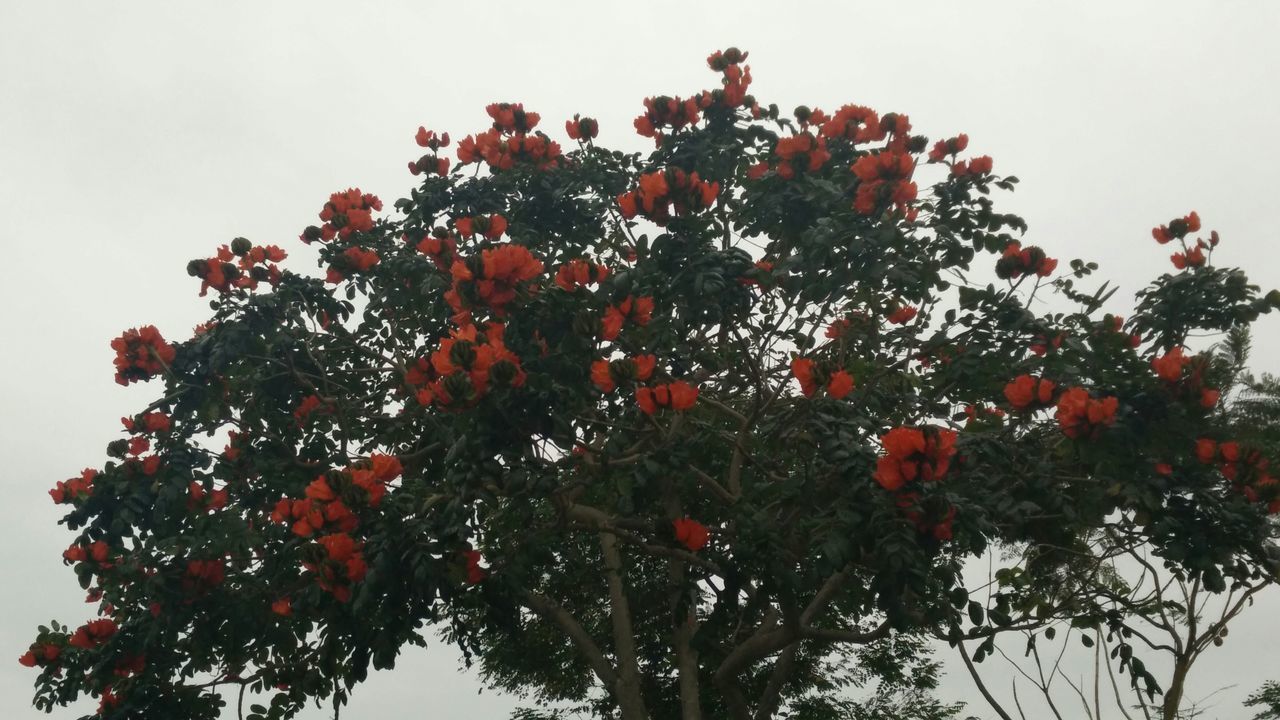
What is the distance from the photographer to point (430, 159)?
7.07m

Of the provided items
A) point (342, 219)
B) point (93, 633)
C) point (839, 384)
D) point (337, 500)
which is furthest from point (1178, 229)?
point (93, 633)

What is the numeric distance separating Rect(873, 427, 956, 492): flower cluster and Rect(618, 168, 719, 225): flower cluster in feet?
5.23

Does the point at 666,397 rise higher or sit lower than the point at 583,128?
lower

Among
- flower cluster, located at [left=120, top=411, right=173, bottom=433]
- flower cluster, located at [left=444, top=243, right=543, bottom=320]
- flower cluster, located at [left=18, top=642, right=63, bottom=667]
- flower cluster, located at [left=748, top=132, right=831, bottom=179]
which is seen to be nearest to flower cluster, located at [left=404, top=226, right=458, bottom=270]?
flower cluster, located at [left=444, top=243, right=543, bottom=320]

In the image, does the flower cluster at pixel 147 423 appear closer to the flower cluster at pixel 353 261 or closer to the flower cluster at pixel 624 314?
the flower cluster at pixel 353 261

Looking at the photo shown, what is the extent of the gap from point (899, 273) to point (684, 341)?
4.59 ft

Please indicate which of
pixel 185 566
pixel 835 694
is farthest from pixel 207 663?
pixel 835 694

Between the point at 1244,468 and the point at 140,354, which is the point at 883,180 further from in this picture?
the point at 140,354

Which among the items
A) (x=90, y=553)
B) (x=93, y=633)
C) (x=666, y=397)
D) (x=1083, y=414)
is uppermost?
(x=90, y=553)

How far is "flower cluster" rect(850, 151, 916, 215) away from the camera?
4672mm

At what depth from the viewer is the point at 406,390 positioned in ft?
21.9

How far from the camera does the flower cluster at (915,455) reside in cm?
327

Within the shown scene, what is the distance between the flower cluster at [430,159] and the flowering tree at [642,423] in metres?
0.02

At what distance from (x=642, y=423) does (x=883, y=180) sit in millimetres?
1656
